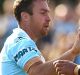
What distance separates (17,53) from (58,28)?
5676 mm

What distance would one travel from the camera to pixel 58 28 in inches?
414

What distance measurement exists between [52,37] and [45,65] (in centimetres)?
574

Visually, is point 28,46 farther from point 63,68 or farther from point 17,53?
point 63,68

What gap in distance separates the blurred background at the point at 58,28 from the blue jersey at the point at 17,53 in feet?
13.6

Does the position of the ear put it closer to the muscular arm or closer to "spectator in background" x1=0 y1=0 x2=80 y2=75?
"spectator in background" x1=0 y1=0 x2=80 y2=75

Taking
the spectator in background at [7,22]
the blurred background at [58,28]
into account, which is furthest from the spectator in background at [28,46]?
the spectator in background at [7,22]

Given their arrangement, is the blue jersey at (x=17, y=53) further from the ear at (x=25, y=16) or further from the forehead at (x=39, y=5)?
the forehead at (x=39, y=5)

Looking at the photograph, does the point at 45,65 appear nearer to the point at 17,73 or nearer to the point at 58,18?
the point at 17,73

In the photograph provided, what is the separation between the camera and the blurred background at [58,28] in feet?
32.1

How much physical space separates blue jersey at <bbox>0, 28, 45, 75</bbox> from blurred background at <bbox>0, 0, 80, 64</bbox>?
4160 millimetres

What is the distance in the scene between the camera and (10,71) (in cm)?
514

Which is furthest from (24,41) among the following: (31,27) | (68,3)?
(68,3)

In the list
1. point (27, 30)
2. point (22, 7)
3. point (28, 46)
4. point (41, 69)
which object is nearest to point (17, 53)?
point (28, 46)

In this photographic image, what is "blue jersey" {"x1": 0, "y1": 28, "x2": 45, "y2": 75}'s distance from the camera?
16.0ft
